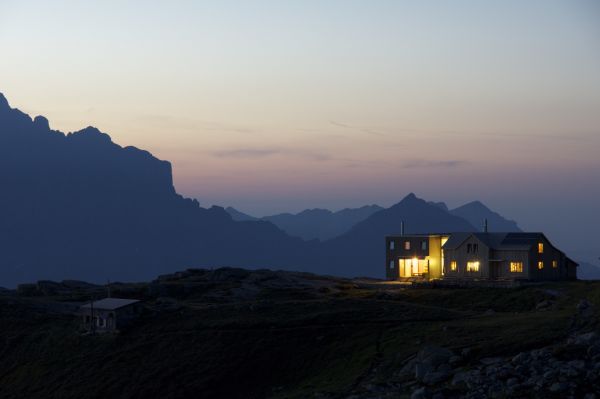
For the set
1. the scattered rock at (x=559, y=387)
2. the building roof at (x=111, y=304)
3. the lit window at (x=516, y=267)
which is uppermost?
the lit window at (x=516, y=267)

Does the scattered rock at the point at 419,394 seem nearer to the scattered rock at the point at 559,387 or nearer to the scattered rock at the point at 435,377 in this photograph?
the scattered rock at the point at 435,377

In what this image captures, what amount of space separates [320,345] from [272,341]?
5.88 metres

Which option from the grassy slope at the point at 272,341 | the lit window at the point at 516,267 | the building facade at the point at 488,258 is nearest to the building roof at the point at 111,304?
the grassy slope at the point at 272,341

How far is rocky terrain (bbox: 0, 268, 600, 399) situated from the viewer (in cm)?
5438

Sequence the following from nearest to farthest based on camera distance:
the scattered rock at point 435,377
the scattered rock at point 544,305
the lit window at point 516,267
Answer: the scattered rock at point 435,377
the scattered rock at point 544,305
the lit window at point 516,267

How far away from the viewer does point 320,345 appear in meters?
78.8

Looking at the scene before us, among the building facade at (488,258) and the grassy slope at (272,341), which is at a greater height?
the building facade at (488,258)

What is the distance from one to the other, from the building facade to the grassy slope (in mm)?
12183

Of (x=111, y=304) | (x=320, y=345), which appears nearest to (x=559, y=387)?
(x=320, y=345)

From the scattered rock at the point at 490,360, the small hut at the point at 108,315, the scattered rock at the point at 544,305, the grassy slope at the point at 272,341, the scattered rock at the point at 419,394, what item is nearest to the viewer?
the scattered rock at the point at 419,394

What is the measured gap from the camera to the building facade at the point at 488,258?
112625mm

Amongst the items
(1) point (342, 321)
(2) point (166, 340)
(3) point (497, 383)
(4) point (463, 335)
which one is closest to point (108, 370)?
(2) point (166, 340)

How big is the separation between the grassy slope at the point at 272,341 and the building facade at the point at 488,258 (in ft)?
40.0

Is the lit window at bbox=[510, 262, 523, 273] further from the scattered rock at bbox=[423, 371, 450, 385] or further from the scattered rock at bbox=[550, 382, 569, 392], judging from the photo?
the scattered rock at bbox=[550, 382, 569, 392]
